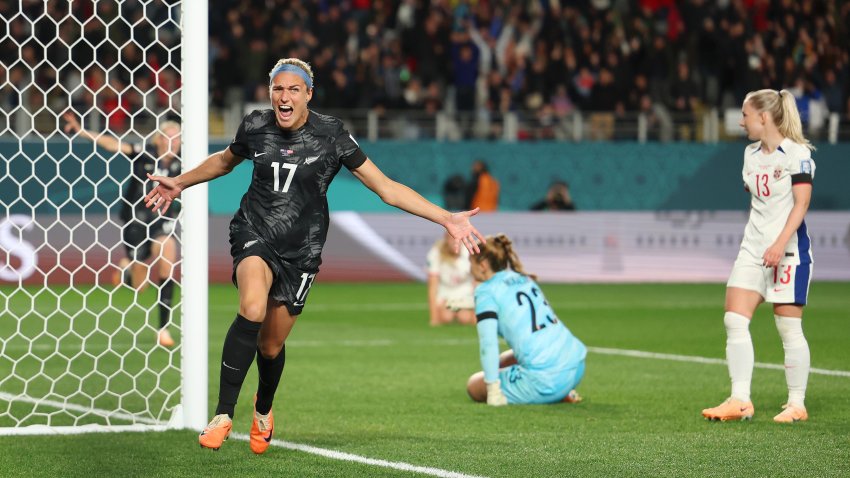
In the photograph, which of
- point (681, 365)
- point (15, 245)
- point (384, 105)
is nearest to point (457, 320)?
point (681, 365)

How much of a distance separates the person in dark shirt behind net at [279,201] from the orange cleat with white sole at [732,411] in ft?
7.73

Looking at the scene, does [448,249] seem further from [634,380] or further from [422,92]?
[422,92]

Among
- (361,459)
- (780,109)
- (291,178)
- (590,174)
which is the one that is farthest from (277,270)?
(590,174)

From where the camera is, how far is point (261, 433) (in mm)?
6215

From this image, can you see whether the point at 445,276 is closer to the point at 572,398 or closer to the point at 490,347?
the point at 572,398

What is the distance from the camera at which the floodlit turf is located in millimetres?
5895

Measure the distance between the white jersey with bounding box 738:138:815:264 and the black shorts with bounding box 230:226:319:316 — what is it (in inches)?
106

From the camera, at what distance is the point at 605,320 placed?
14211 mm

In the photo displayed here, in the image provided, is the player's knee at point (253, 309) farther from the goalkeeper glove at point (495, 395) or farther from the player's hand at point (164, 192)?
the goalkeeper glove at point (495, 395)

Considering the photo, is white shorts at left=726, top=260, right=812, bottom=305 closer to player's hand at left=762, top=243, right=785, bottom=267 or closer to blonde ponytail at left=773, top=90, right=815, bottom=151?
player's hand at left=762, top=243, right=785, bottom=267

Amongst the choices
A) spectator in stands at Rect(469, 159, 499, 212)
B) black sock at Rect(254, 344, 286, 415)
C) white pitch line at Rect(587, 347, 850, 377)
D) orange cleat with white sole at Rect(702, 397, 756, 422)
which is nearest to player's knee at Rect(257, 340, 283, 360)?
black sock at Rect(254, 344, 286, 415)

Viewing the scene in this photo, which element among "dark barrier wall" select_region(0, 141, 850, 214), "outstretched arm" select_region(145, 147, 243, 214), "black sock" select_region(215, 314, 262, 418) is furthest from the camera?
"dark barrier wall" select_region(0, 141, 850, 214)

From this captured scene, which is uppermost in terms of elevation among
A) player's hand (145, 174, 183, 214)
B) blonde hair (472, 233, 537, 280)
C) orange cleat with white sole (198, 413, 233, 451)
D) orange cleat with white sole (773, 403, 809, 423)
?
player's hand (145, 174, 183, 214)

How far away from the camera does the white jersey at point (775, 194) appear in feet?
23.6
